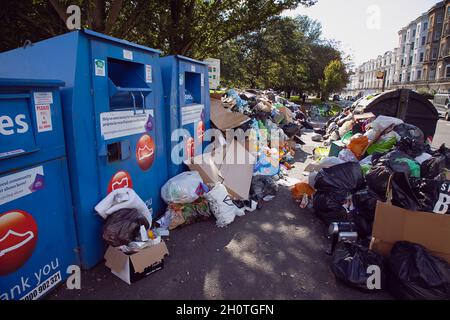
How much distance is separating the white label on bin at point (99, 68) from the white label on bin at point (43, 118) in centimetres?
50

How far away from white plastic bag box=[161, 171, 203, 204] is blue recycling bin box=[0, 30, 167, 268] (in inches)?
17.0

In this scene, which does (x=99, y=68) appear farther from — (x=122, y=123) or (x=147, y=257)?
(x=147, y=257)

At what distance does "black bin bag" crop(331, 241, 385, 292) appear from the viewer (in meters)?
2.16

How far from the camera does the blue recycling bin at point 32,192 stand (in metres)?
1.72

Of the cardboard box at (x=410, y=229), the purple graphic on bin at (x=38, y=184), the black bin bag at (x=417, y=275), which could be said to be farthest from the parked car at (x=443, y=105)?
the purple graphic on bin at (x=38, y=184)

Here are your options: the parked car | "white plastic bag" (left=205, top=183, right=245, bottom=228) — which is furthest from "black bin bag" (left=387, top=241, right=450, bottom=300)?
the parked car

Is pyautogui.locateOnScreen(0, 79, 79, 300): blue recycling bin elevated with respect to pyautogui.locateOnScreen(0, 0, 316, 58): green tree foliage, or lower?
lower

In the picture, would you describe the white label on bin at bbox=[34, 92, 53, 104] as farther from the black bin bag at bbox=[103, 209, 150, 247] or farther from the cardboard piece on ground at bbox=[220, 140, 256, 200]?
the cardboard piece on ground at bbox=[220, 140, 256, 200]

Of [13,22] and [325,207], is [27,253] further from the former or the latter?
[13,22]

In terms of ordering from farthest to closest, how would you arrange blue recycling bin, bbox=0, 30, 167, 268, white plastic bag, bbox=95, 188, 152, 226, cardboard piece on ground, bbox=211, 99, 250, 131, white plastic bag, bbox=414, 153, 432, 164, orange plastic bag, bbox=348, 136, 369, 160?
cardboard piece on ground, bbox=211, 99, 250, 131, orange plastic bag, bbox=348, 136, 369, 160, white plastic bag, bbox=414, 153, 432, 164, white plastic bag, bbox=95, 188, 152, 226, blue recycling bin, bbox=0, 30, 167, 268

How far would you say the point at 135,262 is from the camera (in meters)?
2.22

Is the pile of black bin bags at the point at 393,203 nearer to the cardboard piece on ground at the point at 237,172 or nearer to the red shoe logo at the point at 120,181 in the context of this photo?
the cardboard piece on ground at the point at 237,172

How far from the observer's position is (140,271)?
227 centimetres
